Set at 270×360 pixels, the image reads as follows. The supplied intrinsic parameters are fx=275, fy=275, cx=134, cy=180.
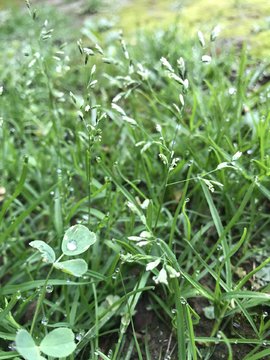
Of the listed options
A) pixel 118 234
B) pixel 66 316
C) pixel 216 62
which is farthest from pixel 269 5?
pixel 66 316

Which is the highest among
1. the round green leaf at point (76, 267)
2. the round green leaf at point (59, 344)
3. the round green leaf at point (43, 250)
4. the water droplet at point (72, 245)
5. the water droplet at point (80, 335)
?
the round green leaf at point (43, 250)

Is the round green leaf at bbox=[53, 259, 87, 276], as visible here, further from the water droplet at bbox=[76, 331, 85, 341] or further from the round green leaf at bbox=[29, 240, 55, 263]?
the water droplet at bbox=[76, 331, 85, 341]

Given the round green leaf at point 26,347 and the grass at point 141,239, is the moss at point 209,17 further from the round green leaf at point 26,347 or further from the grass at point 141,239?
the round green leaf at point 26,347

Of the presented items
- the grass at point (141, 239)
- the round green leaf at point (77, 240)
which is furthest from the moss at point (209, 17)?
the round green leaf at point (77, 240)

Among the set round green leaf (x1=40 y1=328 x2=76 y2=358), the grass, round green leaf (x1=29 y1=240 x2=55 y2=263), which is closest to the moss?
the grass

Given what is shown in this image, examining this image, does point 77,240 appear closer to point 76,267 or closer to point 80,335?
point 76,267

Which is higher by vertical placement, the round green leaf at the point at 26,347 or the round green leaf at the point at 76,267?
the round green leaf at the point at 76,267
